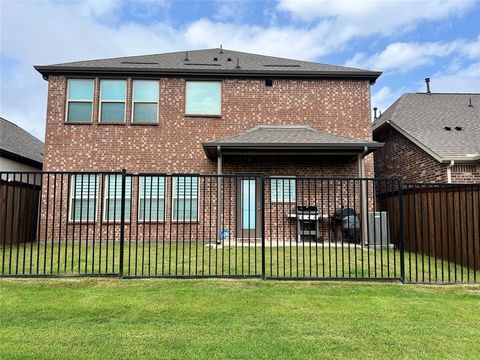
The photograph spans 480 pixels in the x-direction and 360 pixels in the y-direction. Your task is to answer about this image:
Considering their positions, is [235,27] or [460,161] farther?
[235,27]

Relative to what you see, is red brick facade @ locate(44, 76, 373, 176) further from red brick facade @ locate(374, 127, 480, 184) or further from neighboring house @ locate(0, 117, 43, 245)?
red brick facade @ locate(374, 127, 480, 184)

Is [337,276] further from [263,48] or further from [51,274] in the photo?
[263,48]

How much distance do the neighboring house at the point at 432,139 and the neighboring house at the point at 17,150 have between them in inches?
541

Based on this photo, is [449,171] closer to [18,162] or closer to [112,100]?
[112,100]

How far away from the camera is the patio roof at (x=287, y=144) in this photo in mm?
9500

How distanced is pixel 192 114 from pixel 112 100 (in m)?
2.76

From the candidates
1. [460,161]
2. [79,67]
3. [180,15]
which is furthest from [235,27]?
[460,161]

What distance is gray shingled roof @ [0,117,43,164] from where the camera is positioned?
12364 millimetres

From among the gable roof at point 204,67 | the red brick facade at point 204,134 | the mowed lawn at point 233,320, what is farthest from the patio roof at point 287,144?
the mowed lawn at point 233,320

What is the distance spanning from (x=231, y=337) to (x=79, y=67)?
34.9 feet

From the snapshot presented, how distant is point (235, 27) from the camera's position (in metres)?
15.8

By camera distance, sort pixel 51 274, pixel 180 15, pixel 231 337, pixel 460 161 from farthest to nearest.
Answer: pixel 180 15 < pixel 460 161 < pixel 51 274 < pixel 231 337

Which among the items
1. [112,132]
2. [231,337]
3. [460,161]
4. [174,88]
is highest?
[174,88]

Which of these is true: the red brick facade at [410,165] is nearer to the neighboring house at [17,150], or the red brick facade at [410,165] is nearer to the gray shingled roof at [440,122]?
the gray shingled roof at [440,122]
